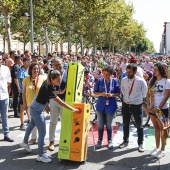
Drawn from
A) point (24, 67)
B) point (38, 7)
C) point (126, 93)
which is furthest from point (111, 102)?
point (38, 7)

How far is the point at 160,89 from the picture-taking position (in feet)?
17.8

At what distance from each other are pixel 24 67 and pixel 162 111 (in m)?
4.02

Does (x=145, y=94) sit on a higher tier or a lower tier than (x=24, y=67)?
lower

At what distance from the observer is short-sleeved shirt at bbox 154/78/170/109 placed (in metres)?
5.36

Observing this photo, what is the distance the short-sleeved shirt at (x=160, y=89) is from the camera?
5.36 metres

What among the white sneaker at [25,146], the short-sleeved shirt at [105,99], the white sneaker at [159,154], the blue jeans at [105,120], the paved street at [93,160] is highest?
the short-sleeved shirt at [105,99]

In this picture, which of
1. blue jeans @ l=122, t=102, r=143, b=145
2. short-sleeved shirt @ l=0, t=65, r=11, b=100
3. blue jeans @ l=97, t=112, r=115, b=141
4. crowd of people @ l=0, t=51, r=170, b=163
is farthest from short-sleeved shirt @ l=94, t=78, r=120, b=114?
short-sleeved shirt @ l=0, t=65, r=11, b=100

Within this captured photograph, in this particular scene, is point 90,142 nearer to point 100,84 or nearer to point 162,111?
point 100,84

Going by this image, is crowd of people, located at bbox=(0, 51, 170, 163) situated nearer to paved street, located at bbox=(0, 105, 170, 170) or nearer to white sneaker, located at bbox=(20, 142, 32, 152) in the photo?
white sneaker, located at bbox=(20, 142, 32, 152)

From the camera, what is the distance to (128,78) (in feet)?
18.8

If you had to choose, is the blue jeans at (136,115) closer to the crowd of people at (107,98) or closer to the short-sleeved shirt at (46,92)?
the crowd of people at (107,98)

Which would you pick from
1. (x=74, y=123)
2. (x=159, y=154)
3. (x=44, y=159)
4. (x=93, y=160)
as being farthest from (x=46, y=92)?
(x=159, y=154)

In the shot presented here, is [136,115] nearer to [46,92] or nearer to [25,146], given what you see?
[46,92]

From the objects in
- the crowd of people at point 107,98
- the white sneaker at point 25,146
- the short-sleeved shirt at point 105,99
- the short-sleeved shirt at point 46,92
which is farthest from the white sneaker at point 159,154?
the white sneaker at point 25,146
